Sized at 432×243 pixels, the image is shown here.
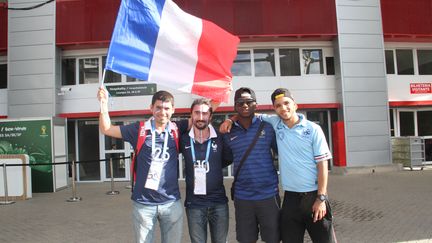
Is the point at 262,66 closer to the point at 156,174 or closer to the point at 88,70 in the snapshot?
the point at 88,70

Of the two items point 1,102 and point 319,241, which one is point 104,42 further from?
point 319,241

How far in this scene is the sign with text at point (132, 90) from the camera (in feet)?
45.6

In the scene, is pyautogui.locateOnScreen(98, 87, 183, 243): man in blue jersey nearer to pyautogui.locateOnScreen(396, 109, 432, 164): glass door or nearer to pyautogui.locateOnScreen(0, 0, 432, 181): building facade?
pyautogui.locateOnScreen(0, 0, 432, 181): building facade

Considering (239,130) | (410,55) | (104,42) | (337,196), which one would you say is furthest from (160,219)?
(410,55)

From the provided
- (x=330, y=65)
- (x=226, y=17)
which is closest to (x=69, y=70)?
(x=226, y=17)

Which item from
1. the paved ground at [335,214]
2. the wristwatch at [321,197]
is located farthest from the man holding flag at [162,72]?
the paved ground at [335,214]

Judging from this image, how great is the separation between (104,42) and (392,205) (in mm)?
10081

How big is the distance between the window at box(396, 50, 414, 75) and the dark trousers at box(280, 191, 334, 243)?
13.5 m

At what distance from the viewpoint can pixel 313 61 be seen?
14750mm

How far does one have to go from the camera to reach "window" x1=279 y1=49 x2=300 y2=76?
47.8ft

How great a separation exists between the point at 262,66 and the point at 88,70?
633 cm

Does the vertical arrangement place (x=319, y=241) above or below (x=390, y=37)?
below

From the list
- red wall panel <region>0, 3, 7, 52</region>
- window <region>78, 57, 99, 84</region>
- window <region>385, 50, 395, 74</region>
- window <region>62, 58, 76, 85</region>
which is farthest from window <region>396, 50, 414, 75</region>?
red wall panel <region>0, 3, 7, 52</region>

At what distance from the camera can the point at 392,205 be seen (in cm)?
824
